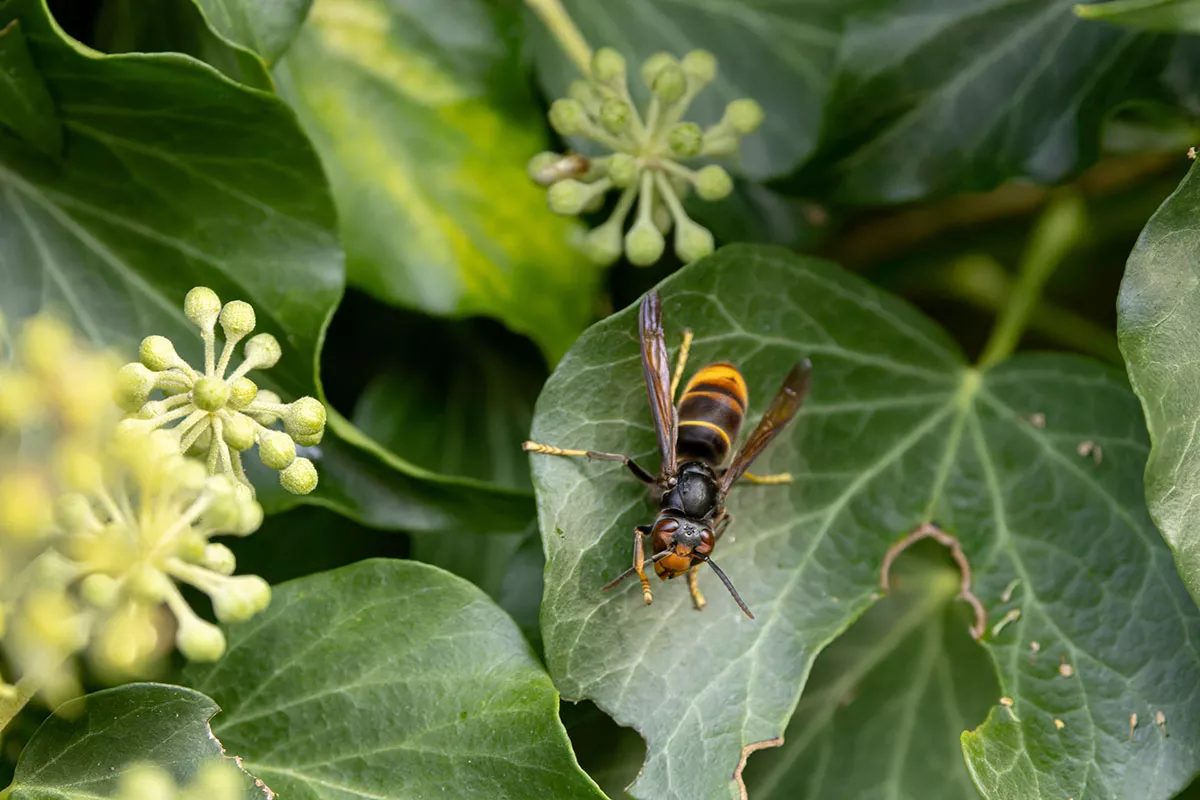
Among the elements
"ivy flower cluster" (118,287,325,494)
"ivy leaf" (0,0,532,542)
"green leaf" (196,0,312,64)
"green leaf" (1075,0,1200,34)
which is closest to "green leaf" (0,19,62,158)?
"ivy leaf" (0,0,532,542)

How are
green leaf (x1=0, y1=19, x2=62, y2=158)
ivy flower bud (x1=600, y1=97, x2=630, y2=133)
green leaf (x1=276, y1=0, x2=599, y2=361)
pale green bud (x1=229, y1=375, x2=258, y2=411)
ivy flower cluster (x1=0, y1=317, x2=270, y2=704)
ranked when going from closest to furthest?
ivy flower cluster (x1=0, y1=317, x2=270, y2=704) → pale green bud (x1=229, y1=375, x2=258, y2=411) → green leaf (x1=0, y1=19, x2=62, y2=158) → ivy flower bud (x1=600, y1=97, x2=630, y2=133) → green leaf (x1=276, y1=0, x2=599, y2=361)

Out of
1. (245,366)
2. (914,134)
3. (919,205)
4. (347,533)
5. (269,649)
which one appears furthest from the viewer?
(919,205)

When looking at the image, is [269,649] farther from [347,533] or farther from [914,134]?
[914,134]

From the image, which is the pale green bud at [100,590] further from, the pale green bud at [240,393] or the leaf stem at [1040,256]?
the leaf stem at [1040,256]

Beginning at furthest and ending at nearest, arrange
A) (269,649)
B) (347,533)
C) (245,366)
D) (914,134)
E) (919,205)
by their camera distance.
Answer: (919,205) → (914,134) → (347,533) → (269,649) → (245,366)

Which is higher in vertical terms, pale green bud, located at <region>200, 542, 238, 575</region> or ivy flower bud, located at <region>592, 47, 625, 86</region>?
ivy flower bud, located at <region>592, 47, 625, 86</region>

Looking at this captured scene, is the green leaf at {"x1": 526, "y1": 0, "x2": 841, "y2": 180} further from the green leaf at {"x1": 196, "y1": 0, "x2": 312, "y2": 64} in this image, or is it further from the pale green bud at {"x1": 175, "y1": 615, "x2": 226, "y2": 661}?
the pale green bud at {"x1": 175, "y1": 615, "x2": 226, "y2": 661}

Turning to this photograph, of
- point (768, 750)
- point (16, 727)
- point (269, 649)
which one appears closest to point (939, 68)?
point (768, 750)

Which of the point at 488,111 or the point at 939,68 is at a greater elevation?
the point at 939,68
